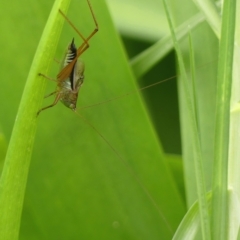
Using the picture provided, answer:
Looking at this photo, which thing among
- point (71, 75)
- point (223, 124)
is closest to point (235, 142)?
point (223, 124)

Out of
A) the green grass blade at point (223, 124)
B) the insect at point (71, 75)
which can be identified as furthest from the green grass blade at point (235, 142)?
the insect at point (71, 75)

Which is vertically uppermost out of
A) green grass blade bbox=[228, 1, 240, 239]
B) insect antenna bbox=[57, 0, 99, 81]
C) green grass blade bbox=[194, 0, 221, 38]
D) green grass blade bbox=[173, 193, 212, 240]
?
insect antenna bbox=[57, 0, 99, 81]

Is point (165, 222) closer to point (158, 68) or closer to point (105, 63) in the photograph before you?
point (105, 63)

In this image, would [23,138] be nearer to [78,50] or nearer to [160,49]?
[78,50]

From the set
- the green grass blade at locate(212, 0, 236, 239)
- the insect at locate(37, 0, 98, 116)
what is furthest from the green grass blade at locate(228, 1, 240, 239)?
the insect at locate(37, 0, 98, 116)

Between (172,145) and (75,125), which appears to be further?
(172,145)

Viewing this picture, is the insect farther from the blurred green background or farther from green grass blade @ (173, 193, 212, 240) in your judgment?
green grass blade @ (173, 193, 212, 240)

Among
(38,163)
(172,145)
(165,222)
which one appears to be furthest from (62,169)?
(172,145)
